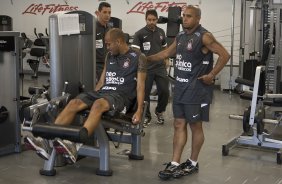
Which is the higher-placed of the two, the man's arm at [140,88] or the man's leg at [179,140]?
the man's arm at [140,88]

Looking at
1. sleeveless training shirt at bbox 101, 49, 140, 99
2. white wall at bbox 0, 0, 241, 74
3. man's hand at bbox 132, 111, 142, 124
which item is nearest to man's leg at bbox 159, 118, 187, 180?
man's hand at bbox 132, 111, 142, 124

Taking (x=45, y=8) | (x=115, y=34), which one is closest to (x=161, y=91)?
(x=115, y=34)

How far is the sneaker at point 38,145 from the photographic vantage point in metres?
3.73

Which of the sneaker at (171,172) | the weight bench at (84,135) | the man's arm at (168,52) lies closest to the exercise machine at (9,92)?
the weight bench at (84,135)

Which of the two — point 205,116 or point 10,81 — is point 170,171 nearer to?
point 205,116

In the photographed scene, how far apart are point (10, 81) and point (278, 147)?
2.97 m

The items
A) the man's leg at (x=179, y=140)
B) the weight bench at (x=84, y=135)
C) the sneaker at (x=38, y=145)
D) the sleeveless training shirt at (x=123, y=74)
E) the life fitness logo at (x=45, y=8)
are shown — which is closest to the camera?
the weight bench at (x=84, y=135)

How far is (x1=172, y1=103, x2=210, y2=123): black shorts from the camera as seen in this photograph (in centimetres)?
402

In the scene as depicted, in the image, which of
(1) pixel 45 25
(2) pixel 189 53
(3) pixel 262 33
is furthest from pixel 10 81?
(1) pixel 45 25

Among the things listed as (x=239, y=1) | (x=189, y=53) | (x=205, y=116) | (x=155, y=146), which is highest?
(x=239, y=1)

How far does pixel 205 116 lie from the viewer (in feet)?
13.4

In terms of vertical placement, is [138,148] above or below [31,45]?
below

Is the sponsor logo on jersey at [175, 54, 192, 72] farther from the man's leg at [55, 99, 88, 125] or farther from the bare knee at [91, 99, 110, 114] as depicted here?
the man's leg at [55, 99, 88, 125]

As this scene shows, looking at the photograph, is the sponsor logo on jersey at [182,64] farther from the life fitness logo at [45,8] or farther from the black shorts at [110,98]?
the life fitness logo at [45,8]
